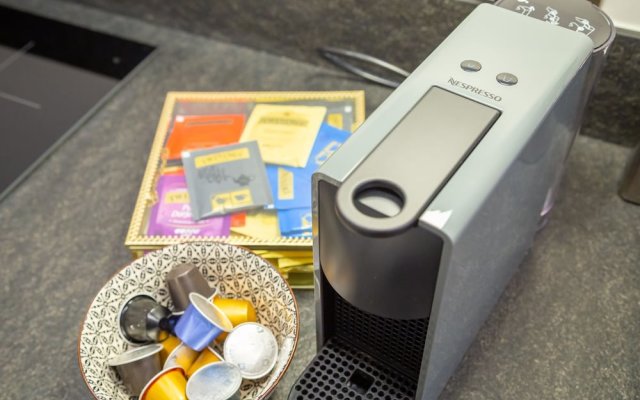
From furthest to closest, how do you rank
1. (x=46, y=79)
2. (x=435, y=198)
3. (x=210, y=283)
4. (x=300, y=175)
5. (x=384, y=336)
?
1. (x=46, y=79)
2. (x=300, y=175)
3. (x=210, y=283)
4. (x=384, y=336)
5. (x=435, y=198)

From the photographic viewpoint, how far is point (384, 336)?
0.55 meters

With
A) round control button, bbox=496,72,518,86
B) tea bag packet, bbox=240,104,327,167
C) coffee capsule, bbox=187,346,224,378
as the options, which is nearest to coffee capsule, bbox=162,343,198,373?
coffee capsule, bbox=187,346,224,378

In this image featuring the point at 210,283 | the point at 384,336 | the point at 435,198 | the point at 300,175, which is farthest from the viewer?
the point at 300,175

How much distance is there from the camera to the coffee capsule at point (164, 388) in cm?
57

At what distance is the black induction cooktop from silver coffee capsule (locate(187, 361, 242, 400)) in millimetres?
409

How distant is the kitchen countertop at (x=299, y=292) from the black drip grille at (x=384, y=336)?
0.10 metres

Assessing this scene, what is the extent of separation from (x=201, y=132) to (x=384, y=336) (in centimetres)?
40

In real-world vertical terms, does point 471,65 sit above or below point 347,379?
above

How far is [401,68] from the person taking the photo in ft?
3.00

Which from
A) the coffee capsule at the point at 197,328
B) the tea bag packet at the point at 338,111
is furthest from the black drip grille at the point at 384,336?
the tea bag packet at the point at 338,111

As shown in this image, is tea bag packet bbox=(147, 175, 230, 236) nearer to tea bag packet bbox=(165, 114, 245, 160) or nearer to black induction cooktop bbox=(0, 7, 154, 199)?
tea bag packet bbox=(165, 114, 245, 160)

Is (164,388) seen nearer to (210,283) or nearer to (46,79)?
(210,283)

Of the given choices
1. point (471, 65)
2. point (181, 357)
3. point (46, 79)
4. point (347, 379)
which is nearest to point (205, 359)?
point (181, 357)

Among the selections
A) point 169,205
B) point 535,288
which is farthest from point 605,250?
point 169,205
